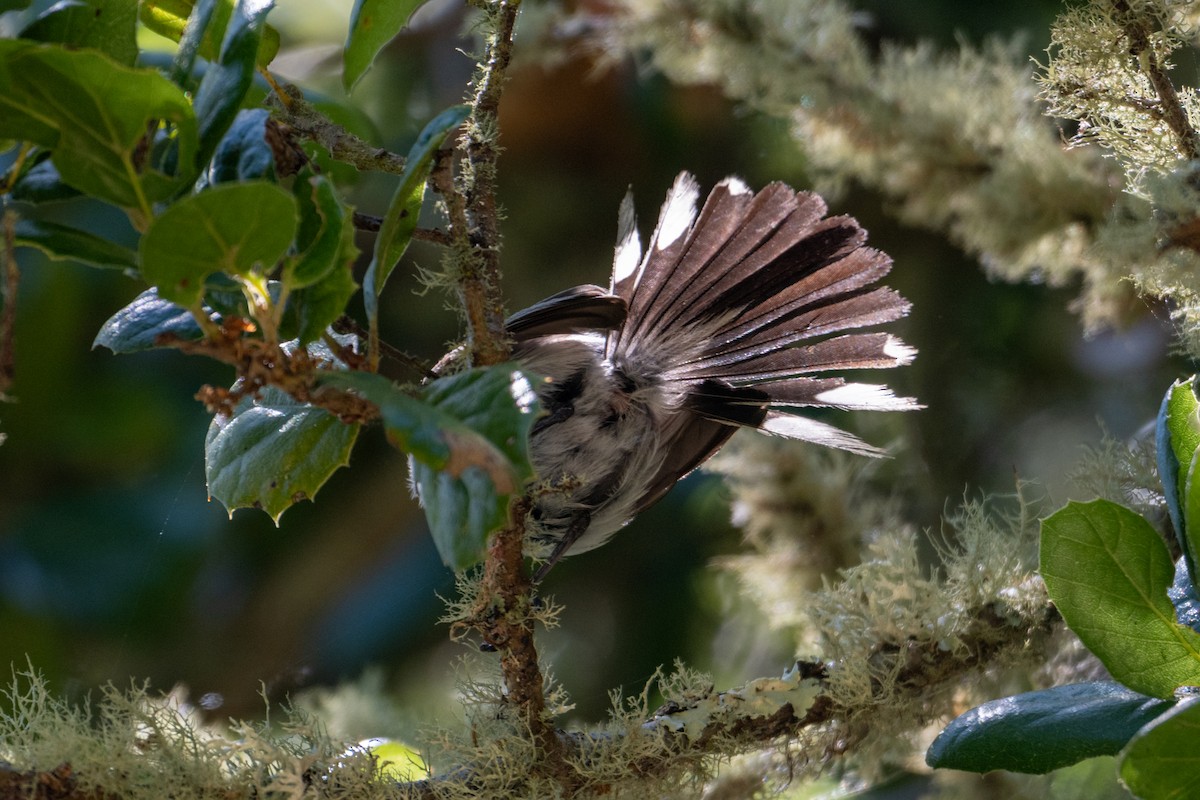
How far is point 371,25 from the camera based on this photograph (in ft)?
2.48

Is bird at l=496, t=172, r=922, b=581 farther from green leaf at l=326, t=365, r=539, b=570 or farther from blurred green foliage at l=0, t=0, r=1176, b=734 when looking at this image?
blurred green foliage at l=0, t=0, r=1176, b=734

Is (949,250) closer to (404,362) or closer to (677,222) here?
(677,222)

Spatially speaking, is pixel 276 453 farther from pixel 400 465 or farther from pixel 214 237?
pixel 400 465

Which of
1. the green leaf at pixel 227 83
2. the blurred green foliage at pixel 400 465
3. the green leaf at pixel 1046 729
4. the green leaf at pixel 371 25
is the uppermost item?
the green leaf at pixel 371 25

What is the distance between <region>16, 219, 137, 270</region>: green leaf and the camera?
63 centimetres

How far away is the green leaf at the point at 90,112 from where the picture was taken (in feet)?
1.85

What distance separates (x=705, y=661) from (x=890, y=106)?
1110 millimetres

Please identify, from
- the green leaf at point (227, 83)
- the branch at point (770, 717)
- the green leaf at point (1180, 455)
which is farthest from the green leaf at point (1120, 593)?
the green leaf at point (227, 83)

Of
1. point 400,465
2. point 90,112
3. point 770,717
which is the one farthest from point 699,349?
point 400,465

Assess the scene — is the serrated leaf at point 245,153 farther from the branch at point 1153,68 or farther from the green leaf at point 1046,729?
the branch at point 1153,68

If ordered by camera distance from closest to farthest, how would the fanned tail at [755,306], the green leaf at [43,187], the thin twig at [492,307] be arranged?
the green leaf at [43,187]
the thin twig at [492,307]
the fanned tail at [755,306]

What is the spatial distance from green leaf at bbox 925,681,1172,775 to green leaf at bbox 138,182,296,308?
1.86ft

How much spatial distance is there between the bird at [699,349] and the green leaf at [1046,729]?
0.47 meters

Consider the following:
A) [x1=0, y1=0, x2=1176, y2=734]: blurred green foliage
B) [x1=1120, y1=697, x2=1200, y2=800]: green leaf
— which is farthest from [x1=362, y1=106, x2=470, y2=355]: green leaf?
[x1=0, y1=0, x2=1176, y2=734]: blurred green foliage
